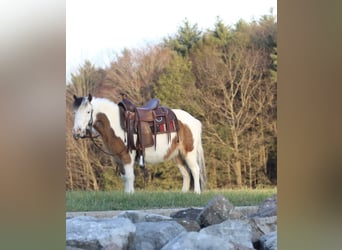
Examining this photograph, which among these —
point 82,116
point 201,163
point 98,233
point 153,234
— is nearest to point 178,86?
point 201,163

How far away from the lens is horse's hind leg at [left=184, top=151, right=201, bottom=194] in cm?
369

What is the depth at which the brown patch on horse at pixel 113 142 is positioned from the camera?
355 centimetres

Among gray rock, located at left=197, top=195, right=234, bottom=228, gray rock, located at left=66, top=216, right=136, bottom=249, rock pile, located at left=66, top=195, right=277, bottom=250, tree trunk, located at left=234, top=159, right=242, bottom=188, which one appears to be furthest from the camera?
tree trunk, located at left=234, top=159, right=242, bottom=188

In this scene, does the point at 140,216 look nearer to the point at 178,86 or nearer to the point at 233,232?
the point at 233,232

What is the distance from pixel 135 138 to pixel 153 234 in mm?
749

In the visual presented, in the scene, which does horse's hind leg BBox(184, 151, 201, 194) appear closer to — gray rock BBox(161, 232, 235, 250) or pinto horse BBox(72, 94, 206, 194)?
pinto horse BBox(72, 94, 206, 194)

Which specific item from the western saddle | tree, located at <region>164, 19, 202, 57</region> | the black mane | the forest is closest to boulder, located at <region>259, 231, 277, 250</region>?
the forest

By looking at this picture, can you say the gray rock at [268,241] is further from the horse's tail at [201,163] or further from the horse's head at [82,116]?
the horse's head at [82,116]

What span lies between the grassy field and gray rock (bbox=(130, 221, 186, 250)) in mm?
164

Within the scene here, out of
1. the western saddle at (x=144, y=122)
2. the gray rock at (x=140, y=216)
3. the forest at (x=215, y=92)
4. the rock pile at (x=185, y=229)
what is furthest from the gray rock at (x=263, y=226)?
the western saddle at (x=144, y=122)
